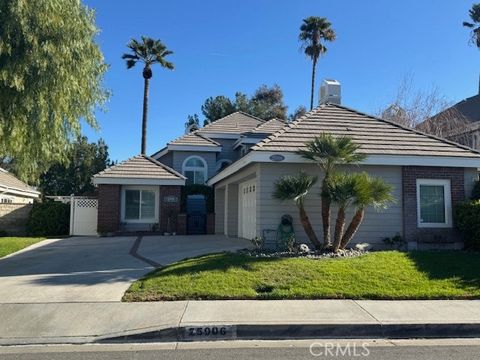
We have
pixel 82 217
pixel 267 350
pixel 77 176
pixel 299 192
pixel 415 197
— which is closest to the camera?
pixel 267 350

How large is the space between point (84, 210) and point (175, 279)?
50.2ft

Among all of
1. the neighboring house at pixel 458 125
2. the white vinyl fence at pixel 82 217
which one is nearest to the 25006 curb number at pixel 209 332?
the white vinyl fence at pixel 82 217

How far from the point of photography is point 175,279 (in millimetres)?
9719

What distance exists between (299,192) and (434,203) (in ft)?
16.2

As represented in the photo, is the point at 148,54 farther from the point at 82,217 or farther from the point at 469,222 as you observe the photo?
the point at 469,222

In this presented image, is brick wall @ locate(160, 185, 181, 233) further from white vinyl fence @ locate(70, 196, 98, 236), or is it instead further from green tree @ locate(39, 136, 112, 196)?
green tree @ locate(39, 136, 112, 196)

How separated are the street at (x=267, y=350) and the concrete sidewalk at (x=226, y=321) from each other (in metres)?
0.23

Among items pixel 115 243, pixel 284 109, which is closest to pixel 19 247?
pixel 115 243

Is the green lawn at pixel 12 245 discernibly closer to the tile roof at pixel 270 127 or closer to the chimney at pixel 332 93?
the chimney at pixel 332 93

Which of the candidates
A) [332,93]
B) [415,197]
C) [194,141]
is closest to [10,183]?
[194,141]

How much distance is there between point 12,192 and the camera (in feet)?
103

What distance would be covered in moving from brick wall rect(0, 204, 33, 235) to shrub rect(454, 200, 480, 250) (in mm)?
19795

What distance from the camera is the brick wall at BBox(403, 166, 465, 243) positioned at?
14.0 metres

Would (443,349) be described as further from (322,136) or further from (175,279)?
(322,136)
